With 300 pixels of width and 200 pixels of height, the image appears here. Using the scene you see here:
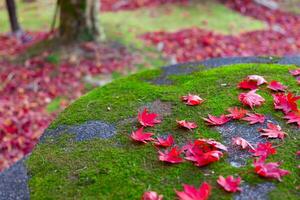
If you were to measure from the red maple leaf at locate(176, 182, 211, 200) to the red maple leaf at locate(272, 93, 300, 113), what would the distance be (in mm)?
795

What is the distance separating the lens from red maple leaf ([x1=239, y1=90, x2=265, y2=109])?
2.31 meters

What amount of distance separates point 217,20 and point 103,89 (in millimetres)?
6672

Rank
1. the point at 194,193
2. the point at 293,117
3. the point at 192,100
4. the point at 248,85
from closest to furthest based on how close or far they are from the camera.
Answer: the point at 194,193
the point at 293,117
the point at 192,100
the point at 248,85

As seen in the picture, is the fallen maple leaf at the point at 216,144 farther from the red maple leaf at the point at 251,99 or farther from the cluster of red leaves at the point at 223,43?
the cluster of red leaves at the point at 223,43

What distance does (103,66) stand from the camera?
6.43 m

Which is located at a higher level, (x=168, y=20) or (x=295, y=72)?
(x=295, y=72)

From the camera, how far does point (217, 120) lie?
2203mm

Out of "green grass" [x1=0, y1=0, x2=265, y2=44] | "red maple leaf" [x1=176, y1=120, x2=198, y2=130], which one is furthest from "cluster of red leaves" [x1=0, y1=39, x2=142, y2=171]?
"red maple leaf" [x1=176, y1=120, x2=198, y2=130]

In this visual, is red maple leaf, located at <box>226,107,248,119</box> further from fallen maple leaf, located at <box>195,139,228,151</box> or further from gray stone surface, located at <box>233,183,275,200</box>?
gray stone surface, located at <box>233,183,275,200</box>

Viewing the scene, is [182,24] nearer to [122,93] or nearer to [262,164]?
[122,93]

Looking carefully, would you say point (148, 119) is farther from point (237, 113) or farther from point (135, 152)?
point (237, 113)

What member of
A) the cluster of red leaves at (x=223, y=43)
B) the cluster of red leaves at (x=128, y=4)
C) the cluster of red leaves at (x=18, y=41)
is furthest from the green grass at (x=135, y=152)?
the cluster of red leaves at (x=128, y=4)

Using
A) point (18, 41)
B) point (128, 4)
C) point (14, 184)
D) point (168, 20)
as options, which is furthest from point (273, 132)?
point (128, 4)

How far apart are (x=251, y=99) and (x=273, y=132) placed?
311 millimetres
